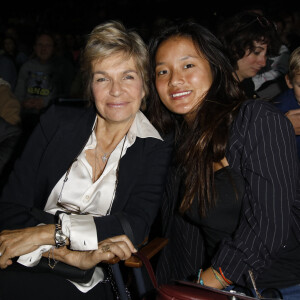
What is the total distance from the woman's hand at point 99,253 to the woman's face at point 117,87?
0.67 m

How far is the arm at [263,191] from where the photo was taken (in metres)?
1.41

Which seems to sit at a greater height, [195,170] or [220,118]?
[220,118]

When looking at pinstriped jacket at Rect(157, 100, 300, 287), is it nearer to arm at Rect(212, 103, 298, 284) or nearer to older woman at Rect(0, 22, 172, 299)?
arm at Rect(212, 103, 298, 284)

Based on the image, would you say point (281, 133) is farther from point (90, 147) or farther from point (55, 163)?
point (55, 163)

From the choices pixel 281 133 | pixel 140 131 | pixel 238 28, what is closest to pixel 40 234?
pixel 140 131

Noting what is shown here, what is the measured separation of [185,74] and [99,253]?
0.97 meters

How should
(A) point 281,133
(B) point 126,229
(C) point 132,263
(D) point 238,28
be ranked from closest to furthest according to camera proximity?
(A) point 281,133 → (C) point 132,263 → (B) point 126,229 → (D) point 238,28

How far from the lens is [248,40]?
266 centimetres

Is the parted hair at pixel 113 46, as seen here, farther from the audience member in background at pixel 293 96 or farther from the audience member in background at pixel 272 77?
the audience member in background at pixel 272 77

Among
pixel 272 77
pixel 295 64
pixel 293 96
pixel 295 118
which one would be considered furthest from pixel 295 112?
pixel 272 77

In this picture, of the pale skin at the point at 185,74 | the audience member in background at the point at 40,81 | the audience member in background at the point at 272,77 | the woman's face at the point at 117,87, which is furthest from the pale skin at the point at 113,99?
the audience member in background at the point at 40,81

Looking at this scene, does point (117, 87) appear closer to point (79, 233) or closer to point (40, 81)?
point (79, 233)

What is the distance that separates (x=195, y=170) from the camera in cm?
164

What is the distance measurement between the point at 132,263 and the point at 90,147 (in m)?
0.69
